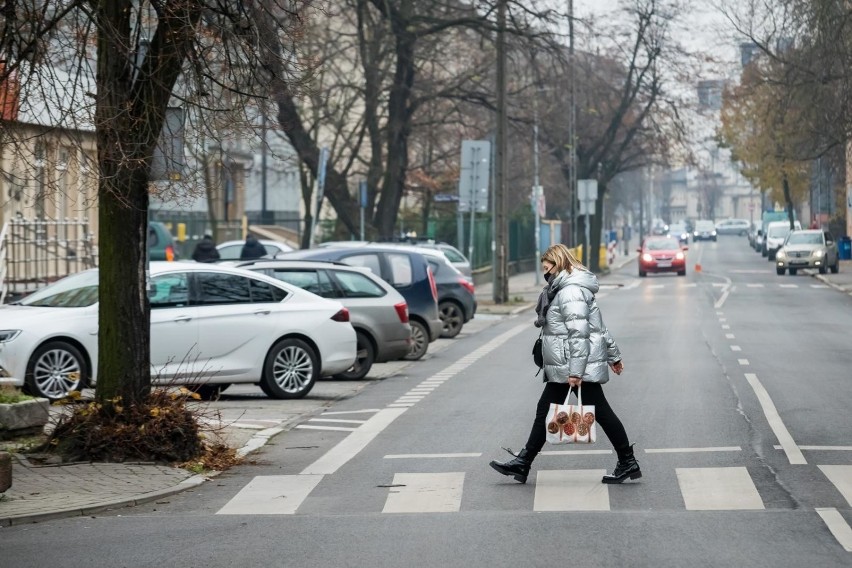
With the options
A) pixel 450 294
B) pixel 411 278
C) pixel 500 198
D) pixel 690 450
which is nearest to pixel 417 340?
pixel 411 278

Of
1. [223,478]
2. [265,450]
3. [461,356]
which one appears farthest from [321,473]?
[461,356]

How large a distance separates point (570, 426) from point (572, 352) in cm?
52

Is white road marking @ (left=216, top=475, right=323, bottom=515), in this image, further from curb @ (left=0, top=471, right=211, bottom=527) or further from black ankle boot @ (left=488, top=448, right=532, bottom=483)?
black ankle boot @ (left=488, top=448, right=532, bottom=483)

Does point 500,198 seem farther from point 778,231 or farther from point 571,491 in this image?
point 778,231

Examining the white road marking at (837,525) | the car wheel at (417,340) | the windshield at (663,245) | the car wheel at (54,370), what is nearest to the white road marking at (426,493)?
the white road marking at (837,525)

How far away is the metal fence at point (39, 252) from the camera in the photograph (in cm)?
2362

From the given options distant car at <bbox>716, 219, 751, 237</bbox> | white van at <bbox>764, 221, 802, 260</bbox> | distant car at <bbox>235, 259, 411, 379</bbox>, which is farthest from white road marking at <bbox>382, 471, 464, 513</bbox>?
distant car at <bbox>716, 219, 751, 237</bbox>

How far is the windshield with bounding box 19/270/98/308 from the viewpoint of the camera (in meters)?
16.9

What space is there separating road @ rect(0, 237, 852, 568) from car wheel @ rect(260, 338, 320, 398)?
0.76 metres

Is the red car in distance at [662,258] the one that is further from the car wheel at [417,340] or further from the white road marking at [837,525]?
the white road marking at [837,525]

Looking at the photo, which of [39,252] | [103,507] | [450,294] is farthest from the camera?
[450,294]

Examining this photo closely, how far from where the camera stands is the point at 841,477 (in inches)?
420

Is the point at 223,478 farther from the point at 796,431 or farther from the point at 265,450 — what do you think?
the point at 796,431

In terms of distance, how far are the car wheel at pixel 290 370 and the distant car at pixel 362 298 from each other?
2.65 meters
